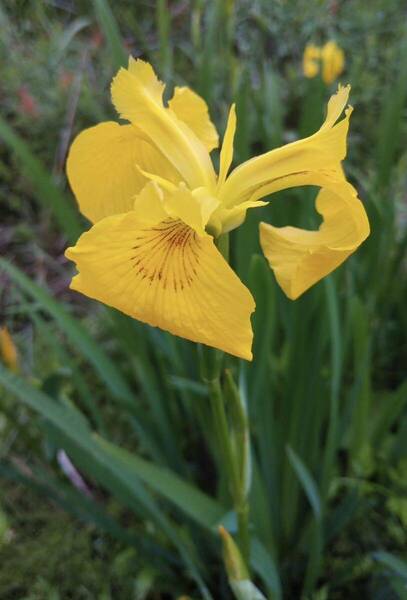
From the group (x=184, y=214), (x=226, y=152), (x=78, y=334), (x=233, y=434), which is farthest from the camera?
(x=78, y=334)

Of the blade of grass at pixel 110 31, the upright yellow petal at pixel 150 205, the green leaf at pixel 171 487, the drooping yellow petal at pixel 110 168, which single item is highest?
the blade of grass at pixel 110 31

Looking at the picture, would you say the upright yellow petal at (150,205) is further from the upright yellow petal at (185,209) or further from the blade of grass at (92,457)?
the blade of grass at (92,457)

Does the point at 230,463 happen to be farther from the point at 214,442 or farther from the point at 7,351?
the point at 7,351

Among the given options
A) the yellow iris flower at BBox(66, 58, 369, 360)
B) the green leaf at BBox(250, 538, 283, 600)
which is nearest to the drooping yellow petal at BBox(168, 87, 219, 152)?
the yellow iris flower at BBox(66, 58, 369, 360)

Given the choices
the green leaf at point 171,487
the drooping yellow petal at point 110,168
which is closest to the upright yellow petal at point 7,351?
the green leaf at point 171,487

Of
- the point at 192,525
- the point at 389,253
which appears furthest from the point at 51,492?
the point at 389,253

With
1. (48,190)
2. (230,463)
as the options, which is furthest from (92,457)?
(48,190)

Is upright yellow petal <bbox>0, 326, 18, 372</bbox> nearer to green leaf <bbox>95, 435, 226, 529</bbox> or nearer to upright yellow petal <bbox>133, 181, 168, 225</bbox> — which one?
green leaf <bbox>95, 435, 226, 529</bbox>
